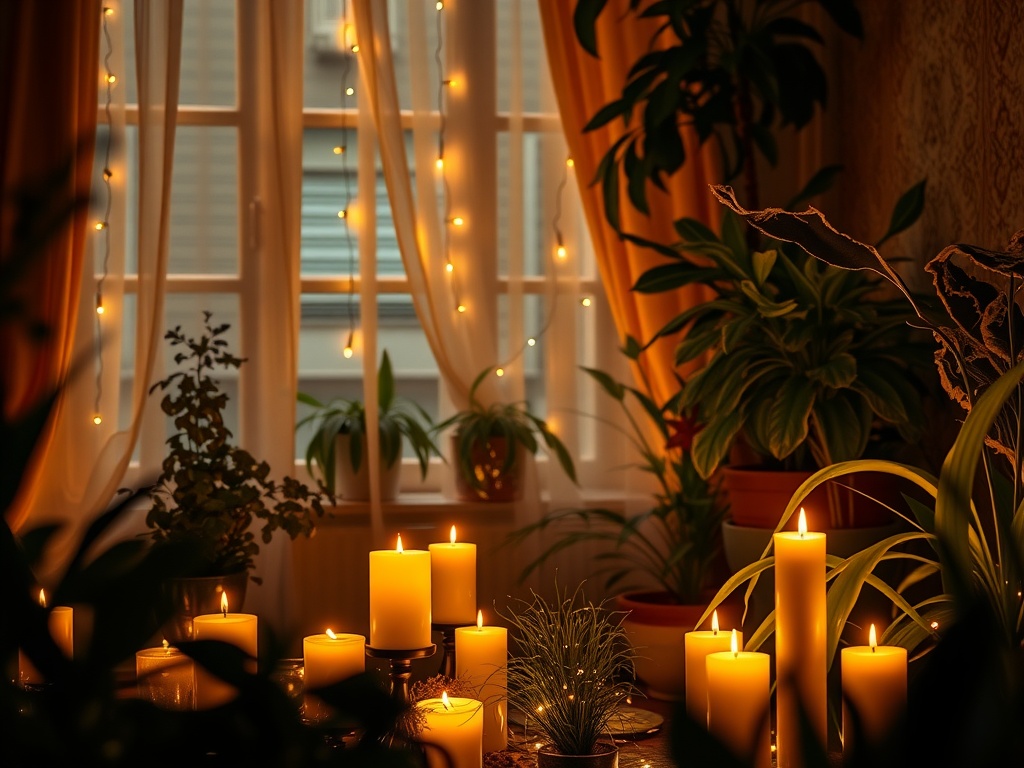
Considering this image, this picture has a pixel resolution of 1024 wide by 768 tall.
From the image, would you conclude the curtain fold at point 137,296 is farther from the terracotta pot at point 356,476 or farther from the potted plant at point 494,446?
the potted plant at point 494,446

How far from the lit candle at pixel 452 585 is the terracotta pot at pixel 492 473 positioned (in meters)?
1.22

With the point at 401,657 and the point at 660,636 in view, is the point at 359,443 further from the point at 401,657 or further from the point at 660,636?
the point at 401,657

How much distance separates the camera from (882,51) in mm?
2539

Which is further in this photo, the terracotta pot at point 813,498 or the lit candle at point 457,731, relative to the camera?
the terracotta pot at point 813,498

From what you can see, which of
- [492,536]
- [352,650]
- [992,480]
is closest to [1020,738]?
[352,650]

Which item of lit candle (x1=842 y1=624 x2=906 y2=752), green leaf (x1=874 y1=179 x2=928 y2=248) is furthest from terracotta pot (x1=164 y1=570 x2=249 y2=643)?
green leaf (x1=874 y1=179 x2=928 y2=248)

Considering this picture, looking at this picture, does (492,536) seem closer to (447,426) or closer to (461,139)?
(447,426)

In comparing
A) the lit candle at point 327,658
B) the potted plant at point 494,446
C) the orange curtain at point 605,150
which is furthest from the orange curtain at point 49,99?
the lit candle at point 327,658

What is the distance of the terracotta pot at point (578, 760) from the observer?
1.15 m

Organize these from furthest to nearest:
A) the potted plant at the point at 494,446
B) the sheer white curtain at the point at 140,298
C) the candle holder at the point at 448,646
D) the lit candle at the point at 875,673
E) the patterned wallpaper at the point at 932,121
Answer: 1. the potted plant at the point at 494,446
2. the sheer white curtain at the point at 140,298
3. the patterned wallpaper at the point at 932,121
4. the candle holder at the point at 448,646
5. the lit candle at the point at 875,673

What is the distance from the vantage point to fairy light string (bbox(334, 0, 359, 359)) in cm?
280

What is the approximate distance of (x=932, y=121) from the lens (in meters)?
Answer: 2.23

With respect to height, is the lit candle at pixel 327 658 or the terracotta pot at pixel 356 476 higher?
the terracotta pot at pixel 356 476

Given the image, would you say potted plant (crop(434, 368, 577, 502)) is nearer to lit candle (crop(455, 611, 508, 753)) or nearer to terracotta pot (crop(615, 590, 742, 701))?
terracotta pot (crop(615, 590, 742, 701))
